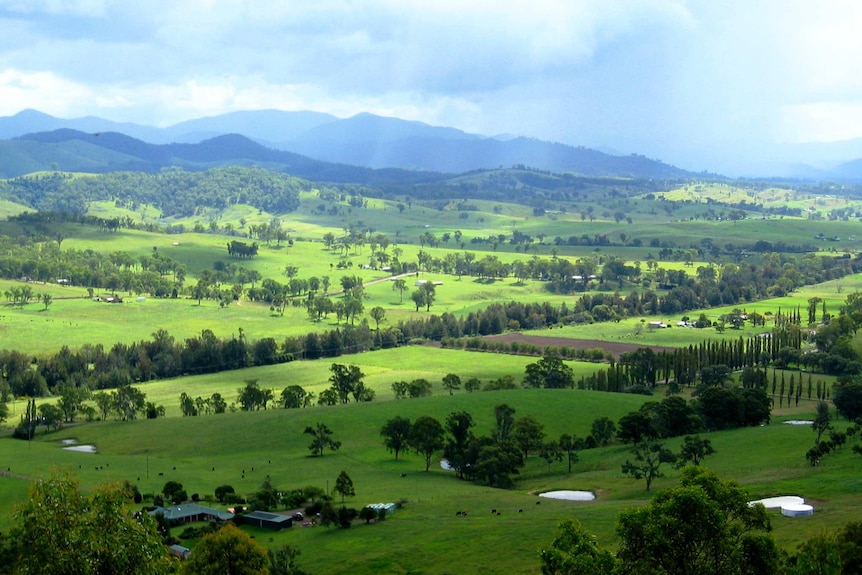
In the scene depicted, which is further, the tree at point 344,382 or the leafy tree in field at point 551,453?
the tree at point 344,382

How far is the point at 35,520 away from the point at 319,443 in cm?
6375

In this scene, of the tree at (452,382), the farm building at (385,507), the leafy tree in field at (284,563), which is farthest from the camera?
the tree at (452,382)

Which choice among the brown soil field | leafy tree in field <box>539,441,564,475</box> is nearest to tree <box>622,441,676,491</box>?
leafy tree in field <box>539,441,564,475</box>

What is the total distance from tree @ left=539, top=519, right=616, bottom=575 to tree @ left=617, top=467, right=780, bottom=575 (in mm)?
952

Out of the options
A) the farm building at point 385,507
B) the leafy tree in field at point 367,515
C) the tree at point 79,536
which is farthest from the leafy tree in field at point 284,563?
the tree at point 79,536

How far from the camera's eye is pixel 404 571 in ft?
202

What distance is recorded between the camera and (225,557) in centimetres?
5125

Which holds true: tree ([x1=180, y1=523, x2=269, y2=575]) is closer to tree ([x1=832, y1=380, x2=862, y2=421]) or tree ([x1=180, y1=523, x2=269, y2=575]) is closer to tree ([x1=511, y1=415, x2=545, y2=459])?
tree ([x1=511, y1=415, x2=545, y2=459])

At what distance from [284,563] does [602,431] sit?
169ft

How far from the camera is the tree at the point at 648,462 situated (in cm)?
7925

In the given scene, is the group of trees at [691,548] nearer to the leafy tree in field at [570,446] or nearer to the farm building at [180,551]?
the farm building at [180,551]

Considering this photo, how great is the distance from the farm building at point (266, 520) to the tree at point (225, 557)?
70.3 feet

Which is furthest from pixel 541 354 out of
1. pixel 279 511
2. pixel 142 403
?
pixel 279 511

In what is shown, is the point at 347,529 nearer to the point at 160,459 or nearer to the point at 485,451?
the point at 485,451
